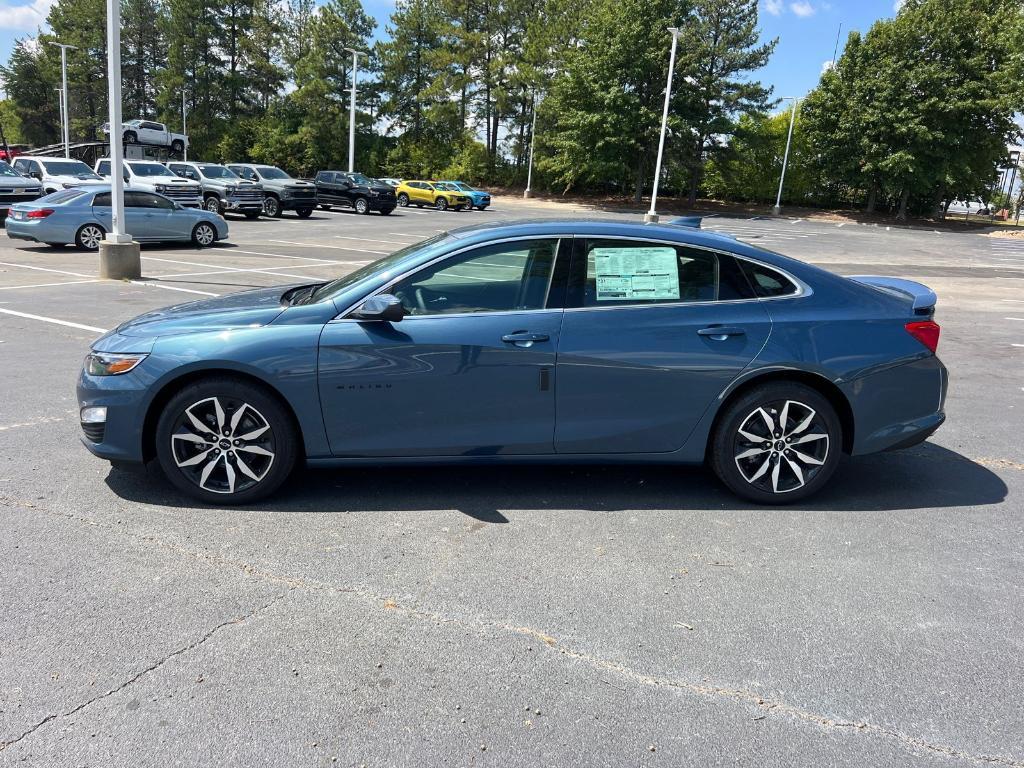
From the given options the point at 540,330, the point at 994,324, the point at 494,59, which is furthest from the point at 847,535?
the point at 494,59

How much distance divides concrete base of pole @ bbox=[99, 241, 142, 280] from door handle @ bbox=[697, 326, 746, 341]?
1135 cm

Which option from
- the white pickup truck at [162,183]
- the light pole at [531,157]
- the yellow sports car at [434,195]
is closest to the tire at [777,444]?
the white pickup truck at [162,183]

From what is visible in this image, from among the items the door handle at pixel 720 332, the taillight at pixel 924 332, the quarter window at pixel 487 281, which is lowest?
the door handle at pixel 720 332

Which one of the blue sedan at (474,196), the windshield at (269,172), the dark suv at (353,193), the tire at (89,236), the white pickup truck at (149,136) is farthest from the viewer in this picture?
the white pickup truck at (149,136)

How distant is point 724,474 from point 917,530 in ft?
3.46

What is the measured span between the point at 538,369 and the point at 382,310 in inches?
34.3

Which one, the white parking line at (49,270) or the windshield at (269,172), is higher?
the windshield at (269,172)

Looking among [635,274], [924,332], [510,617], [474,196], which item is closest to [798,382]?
[924,332]

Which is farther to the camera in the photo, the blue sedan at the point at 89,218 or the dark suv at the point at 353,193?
the dark suv at the point at 353,193

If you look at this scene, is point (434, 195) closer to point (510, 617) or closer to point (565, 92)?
point (565, 92)

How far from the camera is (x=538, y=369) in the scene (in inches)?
163

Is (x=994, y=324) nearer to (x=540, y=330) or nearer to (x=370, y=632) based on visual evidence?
(x=540, y=330)

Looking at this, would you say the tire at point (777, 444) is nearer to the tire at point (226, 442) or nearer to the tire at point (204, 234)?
the tire at point (226, 442)

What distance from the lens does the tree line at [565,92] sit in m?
47.8
